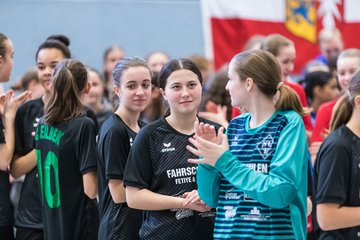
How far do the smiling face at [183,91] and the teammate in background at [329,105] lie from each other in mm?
1777

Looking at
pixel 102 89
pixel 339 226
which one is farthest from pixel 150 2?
pixel 339 226

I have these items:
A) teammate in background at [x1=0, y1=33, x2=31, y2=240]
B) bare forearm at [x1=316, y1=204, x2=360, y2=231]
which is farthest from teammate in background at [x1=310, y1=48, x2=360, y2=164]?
teammate in background at [x1=0, y1=33, x2=31, y2=240]

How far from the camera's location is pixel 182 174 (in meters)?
3.72

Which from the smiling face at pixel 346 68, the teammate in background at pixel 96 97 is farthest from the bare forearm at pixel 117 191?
the teammate in background at pixel 96 97

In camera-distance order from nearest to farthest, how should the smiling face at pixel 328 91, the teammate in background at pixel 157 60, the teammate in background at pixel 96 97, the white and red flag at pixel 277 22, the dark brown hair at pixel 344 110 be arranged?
the dark brown hair at pixel 344 110, the smiling face at pixel 328 91, the teammate in background at pixel 96 97, the teammate in background at pixel 157 60, the white and red flag at pixel 277 22

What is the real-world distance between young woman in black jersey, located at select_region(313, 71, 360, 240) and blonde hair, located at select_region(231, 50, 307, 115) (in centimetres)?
65

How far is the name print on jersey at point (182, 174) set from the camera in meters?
3.71

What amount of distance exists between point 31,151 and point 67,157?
46cm

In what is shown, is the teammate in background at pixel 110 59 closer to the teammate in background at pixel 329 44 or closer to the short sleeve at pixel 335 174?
the teammate in background at pixel 329 44

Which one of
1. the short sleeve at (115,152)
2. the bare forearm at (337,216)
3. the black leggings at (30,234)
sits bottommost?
the black leggings at (30,234)

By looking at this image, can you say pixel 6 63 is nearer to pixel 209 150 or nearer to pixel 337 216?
pixel 209 150

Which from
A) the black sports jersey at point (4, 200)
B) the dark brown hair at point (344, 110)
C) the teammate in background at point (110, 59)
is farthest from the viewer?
the teammate in background at point (110, 59)

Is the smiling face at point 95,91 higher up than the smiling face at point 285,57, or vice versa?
the smiling face at point 285,57

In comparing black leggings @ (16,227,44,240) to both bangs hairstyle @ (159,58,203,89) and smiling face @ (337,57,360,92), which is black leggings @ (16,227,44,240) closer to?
bangs hairstyle @ (159,58,203,89)
